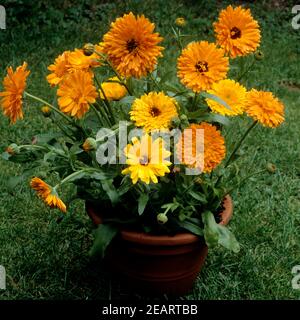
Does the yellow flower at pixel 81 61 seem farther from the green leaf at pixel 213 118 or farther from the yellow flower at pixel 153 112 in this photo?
the green leaf at pixel 213 118

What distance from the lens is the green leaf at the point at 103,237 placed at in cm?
187

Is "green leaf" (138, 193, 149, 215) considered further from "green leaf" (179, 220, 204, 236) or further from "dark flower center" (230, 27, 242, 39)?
"dark flower center" (230, 27, 242, 39)

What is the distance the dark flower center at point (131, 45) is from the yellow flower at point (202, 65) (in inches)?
5.0

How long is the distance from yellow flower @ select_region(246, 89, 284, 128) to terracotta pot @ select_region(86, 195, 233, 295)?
36 cm

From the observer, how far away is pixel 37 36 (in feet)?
14.4

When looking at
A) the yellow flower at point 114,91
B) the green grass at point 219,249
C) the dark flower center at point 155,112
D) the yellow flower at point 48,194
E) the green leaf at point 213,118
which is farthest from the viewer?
the green grass at point 219,249

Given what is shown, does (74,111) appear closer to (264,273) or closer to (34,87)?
(264,273)

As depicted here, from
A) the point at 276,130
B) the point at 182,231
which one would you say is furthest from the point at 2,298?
the point at 276,130

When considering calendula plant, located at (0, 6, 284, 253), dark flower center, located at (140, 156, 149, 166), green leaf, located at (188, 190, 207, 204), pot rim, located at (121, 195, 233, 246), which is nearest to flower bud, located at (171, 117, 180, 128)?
calendula plant, located at (0, 6, 284, 253)

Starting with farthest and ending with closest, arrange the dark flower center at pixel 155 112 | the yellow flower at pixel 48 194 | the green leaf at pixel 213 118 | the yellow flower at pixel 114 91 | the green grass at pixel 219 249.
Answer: the green grass at pixel 219 249, the yellow flower at pixel 114 91, the green leaf at pixel 213 118, the dark flower center at pixel 155 112, the yellow flower at pixel 48 194

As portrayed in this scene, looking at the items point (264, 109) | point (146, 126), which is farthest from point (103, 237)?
point (264, 109)

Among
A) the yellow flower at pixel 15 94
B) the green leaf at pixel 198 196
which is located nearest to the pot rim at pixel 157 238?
the green leaf at pixel 198 196

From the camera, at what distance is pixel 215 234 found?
1.85 meters

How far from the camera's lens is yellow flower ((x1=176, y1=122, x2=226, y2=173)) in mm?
1685
